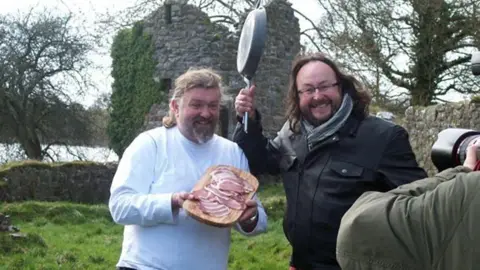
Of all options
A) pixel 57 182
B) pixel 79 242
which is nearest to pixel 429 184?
pixel 79 242

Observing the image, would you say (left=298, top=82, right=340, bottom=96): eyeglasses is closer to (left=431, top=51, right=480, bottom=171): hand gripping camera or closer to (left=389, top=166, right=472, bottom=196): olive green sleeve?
(left=431, top=51, right=480, bottom=171): hand gripping camera

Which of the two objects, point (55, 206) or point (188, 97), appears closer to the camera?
point (188, 97)

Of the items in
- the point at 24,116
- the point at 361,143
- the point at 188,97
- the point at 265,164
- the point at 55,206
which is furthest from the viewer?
the point at 24,116

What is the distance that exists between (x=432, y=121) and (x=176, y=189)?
739cm

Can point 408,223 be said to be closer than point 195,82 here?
Yes

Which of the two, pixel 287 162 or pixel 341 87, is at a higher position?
pixel 341 87

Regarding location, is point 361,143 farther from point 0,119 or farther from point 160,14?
point 0,119

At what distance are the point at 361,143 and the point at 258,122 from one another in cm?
71

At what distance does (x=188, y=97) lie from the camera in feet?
10.7

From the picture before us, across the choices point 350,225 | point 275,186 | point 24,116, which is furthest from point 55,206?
point 24,116

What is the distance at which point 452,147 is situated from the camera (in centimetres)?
206

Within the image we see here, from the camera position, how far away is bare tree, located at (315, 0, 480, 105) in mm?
13688

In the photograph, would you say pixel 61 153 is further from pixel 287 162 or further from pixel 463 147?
pixel 463 147

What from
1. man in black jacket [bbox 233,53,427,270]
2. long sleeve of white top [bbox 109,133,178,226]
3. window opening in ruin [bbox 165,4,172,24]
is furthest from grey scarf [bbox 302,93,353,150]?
window opening in ruin [bbox 165,4,172,24]
